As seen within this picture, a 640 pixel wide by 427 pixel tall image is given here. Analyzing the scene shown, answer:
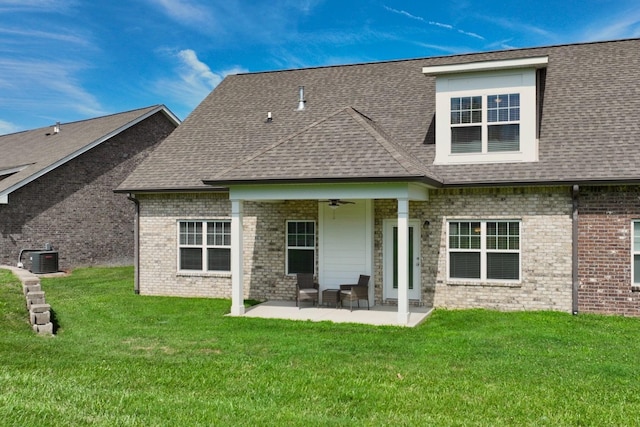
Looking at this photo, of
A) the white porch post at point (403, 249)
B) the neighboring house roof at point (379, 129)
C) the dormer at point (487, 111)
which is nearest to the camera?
the white porch post at point (403, 249)

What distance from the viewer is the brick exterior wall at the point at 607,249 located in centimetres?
1164

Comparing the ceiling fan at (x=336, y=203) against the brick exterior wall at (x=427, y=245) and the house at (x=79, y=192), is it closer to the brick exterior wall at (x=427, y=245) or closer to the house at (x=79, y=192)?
the brick exterior wall at (x=427, y=245)

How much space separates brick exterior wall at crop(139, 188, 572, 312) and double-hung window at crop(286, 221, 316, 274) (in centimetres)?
18

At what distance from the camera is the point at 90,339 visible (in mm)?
9781

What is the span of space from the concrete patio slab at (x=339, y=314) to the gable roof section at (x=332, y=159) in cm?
295

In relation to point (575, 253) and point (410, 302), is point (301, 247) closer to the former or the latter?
point (410, 302)

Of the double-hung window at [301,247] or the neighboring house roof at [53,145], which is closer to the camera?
the double-hung window at [301,247]

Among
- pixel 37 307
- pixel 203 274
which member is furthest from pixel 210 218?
pixel 37 307

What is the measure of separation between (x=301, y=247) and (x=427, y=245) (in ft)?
10.7

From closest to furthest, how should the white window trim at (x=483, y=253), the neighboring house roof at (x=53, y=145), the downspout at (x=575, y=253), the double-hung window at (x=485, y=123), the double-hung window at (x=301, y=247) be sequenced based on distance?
the downspout at (x=575, y=253), the white window trim at (x=483, y=253), the double-hung window at (x=485, y=123), the double-hung window at (x=301, y=247), the neighboring house roof at (x=53, y=145)

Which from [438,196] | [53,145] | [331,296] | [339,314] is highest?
[53,145]

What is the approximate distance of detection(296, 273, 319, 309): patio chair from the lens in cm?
1317

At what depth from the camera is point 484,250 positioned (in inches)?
498

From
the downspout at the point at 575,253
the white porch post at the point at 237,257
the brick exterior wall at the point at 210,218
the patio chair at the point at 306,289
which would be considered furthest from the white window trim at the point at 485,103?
the white porch post at the point at 237,257
